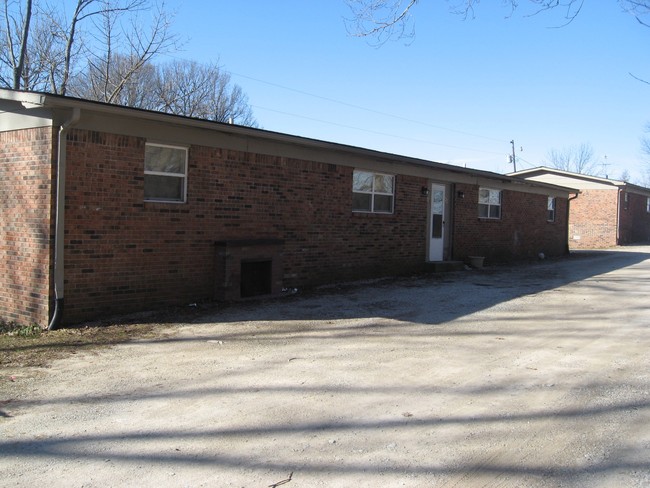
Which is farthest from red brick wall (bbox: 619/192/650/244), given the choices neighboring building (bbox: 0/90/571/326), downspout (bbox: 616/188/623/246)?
neighboring building (bbox: 0/90/571/326)

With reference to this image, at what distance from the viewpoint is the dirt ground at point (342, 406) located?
Answer: 145 inches

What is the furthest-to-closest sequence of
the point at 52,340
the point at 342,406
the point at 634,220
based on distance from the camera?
the point at 634,220 → the point at 52,340 → the point at 342,406

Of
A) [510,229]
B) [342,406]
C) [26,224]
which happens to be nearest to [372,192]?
[26,224]

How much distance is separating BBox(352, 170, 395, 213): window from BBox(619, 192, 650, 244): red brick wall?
23.0 meters

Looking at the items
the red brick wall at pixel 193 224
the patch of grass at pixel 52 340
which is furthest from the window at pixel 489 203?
the patch of grass at pixel 52 340

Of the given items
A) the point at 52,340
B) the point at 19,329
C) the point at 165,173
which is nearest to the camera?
the point at 52,340

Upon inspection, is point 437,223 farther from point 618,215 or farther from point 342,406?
point 618,215

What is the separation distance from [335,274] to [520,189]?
10.8m

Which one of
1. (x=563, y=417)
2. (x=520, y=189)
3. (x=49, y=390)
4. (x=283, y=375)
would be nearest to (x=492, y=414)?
(x=563, y=417)

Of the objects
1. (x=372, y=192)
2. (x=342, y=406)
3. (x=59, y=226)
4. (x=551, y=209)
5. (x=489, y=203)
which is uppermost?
(x=551, y=209)

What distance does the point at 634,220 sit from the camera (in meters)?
34.2

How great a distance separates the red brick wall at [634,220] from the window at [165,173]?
1149 inches

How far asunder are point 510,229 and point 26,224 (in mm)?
15811

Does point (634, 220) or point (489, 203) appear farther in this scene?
point (634, 220)
